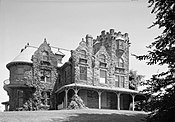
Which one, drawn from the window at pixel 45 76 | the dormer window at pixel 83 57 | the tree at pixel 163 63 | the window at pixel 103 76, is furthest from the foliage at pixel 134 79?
the tree at pixel 163 63

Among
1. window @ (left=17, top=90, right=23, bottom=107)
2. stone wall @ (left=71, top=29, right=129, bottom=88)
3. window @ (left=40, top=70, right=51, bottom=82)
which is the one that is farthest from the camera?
window @ (left=40, top=70, right=51, bottom=82)

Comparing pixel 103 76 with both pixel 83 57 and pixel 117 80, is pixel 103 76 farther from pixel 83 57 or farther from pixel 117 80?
pixel 83 57

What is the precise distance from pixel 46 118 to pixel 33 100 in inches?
533

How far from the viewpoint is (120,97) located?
38531 mm

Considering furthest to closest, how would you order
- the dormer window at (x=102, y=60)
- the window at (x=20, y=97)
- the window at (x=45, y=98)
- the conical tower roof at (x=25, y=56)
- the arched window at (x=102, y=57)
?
the arched window at (x=102, y=57) → the dormer window at (x=102, y=60) → the conical tower roof at (x=25, y=56) → the window at (x=45, y=98) → the window at (x=20, y=97)

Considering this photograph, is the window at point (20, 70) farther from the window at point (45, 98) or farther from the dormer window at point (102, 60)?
the dormer window at point (102, 60)

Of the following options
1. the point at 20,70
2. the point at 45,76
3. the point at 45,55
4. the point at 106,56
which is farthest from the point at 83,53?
the point at 20,70

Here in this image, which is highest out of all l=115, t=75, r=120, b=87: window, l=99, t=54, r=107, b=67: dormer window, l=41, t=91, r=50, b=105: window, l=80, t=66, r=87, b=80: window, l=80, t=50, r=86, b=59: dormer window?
l=80, t=50, r=86, b=59: dormer window

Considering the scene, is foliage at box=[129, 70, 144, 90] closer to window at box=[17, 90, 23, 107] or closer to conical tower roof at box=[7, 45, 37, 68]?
conical tower roof at box=[7, 45, 37, 68]

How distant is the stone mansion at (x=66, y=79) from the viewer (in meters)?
34.8

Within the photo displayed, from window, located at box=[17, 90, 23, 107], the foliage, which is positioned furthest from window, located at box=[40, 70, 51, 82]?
the foliage

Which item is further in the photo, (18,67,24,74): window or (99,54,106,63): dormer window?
(99,54,106,63): dormer window

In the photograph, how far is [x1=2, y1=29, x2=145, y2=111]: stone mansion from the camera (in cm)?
3478

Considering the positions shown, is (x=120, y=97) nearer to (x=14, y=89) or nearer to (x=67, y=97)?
(x=67, y=97)
